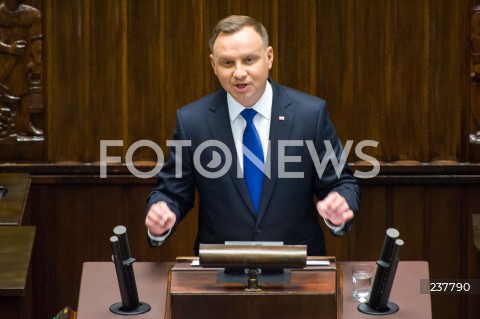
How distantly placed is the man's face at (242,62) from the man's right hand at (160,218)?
1.76ft

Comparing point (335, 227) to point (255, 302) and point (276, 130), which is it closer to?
point (276, 130)

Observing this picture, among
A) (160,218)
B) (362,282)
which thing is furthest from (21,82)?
(362,282)

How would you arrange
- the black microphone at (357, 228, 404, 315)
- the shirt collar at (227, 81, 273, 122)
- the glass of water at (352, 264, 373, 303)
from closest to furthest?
the black microphone at (357, 228, 404, 315)
the glass of water at (352, 264, 373, 303)
the shirt collar at (227, 81, 273, 122)

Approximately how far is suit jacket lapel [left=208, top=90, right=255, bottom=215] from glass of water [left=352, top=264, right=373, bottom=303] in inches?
21.9

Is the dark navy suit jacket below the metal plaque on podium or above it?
above

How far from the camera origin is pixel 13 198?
177 inches

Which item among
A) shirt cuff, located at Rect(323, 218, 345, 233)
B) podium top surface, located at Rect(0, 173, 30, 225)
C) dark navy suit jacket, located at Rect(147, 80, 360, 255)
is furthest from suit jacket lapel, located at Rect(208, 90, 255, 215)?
podium top surface, located at Rect(0, 173, 30, 225)

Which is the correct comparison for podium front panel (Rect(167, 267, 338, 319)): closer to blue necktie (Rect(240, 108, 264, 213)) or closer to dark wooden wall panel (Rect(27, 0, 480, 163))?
blue necktie (Rect(240, 108, 264, 213))

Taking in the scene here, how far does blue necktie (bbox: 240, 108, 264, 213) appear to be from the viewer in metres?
3.77

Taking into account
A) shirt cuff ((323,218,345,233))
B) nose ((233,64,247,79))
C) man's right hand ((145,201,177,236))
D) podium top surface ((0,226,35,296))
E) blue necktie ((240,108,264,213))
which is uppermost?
nose ((233,64,247,79))

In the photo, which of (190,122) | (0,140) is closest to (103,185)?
(0,140)

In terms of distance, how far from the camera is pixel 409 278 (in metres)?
3.39

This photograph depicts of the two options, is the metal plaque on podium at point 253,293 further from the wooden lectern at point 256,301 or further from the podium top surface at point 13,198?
the podium top surface at point 13,198

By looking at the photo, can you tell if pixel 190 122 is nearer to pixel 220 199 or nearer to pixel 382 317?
pixel 220 199
